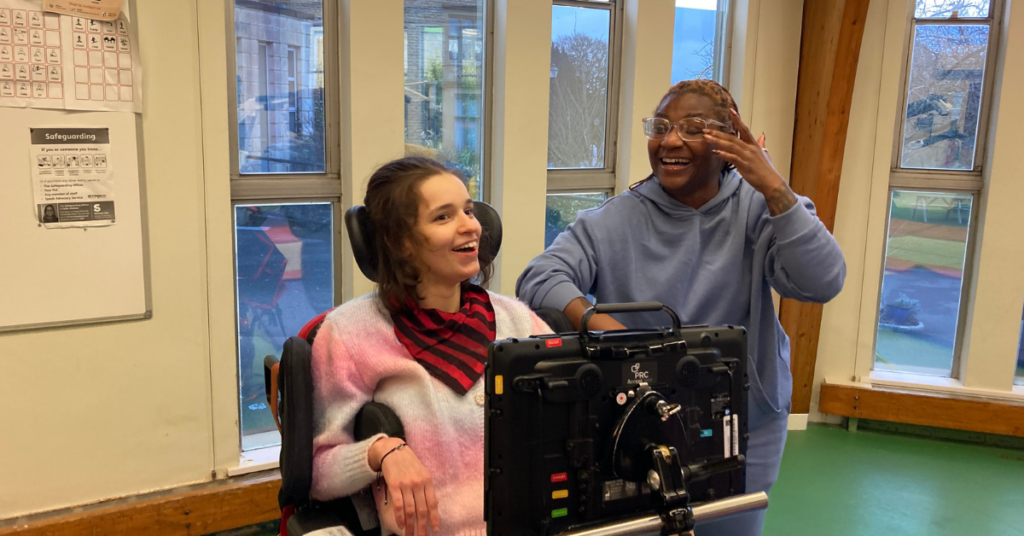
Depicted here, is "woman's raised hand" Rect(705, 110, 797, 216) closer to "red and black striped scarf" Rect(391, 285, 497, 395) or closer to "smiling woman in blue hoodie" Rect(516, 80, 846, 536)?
"smiling woman in blue hoodie" Rect(516, 80, 846, 536)

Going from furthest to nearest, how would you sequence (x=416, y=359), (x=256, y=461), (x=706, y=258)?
(x=256, y=461)
(x=706, y=258)
(x=416, y=359)

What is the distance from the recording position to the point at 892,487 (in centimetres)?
328

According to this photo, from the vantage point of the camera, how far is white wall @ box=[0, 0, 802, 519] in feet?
7.73

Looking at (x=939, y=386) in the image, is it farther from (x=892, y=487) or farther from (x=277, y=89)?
(x=277, y=89)

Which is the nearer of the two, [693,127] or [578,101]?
[693,127]

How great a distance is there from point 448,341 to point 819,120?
111 inches

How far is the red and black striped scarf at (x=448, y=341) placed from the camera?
58.9 inches

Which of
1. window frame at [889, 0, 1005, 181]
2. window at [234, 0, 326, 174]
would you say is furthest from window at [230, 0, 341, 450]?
window frame at [889, 0, 1005, 181]

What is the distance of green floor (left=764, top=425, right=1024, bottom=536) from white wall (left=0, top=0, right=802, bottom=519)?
212cm

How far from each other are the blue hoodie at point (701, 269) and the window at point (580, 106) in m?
1.83

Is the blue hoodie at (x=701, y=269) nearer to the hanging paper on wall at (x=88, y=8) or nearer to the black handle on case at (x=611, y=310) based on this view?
the black handle on case at (x=611, y=310)

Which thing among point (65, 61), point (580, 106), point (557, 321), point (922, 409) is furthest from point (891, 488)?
point (65, 61)

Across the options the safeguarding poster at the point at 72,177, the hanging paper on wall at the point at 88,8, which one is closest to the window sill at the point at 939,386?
the safeguarding poster at the point at 72,177

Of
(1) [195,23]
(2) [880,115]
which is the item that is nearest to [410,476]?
(1) [195,23]
